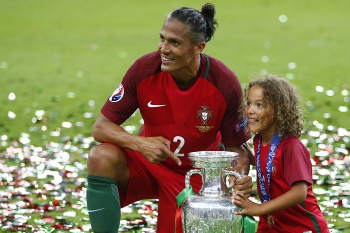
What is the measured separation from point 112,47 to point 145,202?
458 inches

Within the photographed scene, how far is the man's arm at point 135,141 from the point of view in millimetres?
5109

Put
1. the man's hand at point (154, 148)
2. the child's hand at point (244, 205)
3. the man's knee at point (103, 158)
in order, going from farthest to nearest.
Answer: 1. the man's knee at point (103, 158)
2. the man's hand at point (154, 148)
3. the child's hand at point (244, 205)

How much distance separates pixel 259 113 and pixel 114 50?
13.1 meters

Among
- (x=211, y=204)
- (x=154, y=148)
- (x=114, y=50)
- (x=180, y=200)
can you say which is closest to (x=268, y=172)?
(x=211, y=204)

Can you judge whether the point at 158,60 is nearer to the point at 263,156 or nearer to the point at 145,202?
the point at 263,156

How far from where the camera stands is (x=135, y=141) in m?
5.25

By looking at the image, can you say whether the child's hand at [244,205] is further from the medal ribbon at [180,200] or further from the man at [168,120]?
the man at [168,120]

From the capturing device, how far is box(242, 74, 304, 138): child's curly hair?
4.87 metres

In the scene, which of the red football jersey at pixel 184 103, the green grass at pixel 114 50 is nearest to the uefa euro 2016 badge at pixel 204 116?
the red football jersey at pixel 184 103

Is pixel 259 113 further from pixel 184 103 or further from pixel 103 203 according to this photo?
pixel 103 203

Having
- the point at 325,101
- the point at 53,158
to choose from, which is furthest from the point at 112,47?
the point at 53,158

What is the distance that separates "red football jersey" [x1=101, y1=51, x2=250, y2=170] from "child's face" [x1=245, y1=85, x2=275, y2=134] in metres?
0.50

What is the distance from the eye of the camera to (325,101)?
39.0 feet

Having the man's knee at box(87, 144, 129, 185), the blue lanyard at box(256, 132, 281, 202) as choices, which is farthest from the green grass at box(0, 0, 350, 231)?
the blue lanyard at box(256, 132, 281, 202)
